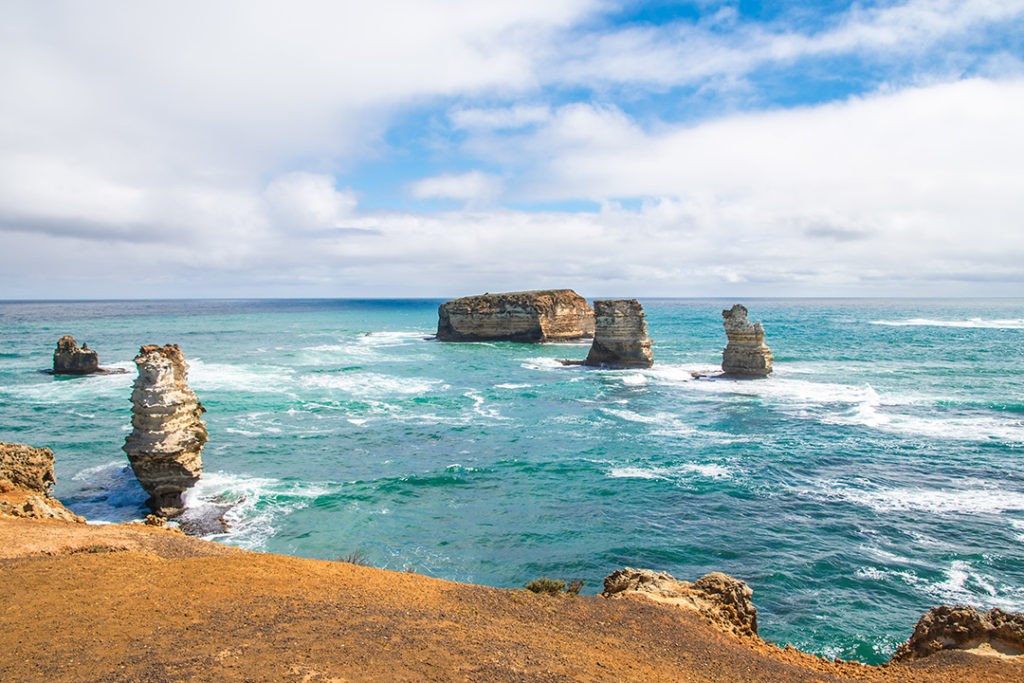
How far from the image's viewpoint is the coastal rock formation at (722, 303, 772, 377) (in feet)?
153

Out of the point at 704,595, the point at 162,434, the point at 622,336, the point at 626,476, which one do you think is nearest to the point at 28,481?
the point at 162,434

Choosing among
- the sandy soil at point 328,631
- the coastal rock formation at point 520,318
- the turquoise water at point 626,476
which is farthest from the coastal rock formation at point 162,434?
the coastal rock formation at point 520,318

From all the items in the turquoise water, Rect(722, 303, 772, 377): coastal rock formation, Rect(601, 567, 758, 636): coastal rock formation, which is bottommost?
the turquoise water

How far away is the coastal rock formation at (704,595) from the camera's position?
37.3 feet

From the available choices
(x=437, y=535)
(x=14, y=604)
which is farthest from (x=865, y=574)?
(x=14, y=604)

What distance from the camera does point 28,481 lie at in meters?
18.5

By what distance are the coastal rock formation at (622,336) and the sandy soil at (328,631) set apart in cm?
4344

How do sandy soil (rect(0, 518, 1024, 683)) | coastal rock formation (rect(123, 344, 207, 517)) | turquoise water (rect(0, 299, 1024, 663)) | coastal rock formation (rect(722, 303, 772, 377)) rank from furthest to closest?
coastal rock formation (rect(722, 303, 772, 377)) → coastal rock formation (rect(123, 344, 207, 517)) → turquoise water (rect(0, 299, 1024, 663)) → sandy soil (rect(0, 518, 1024, 683))

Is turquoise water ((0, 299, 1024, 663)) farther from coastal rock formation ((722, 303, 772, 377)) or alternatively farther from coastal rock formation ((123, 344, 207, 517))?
coastal rock formation ((722, 303, 772, 377))

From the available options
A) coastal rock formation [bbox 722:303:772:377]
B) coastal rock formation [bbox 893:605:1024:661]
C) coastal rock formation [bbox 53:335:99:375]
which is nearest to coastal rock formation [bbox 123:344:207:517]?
coastal rock formation [bbox 893:605:1024:661]

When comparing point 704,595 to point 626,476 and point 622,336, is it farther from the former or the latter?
point 622,336

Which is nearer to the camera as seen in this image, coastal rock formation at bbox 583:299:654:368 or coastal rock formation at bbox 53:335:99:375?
coastal rock formation at bbox 53:335:99:375

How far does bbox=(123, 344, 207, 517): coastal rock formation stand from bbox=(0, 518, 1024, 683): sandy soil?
27.4 ft

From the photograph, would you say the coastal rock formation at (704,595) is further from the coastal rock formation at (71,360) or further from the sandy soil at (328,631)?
the coastal rock formation at (71,360)
